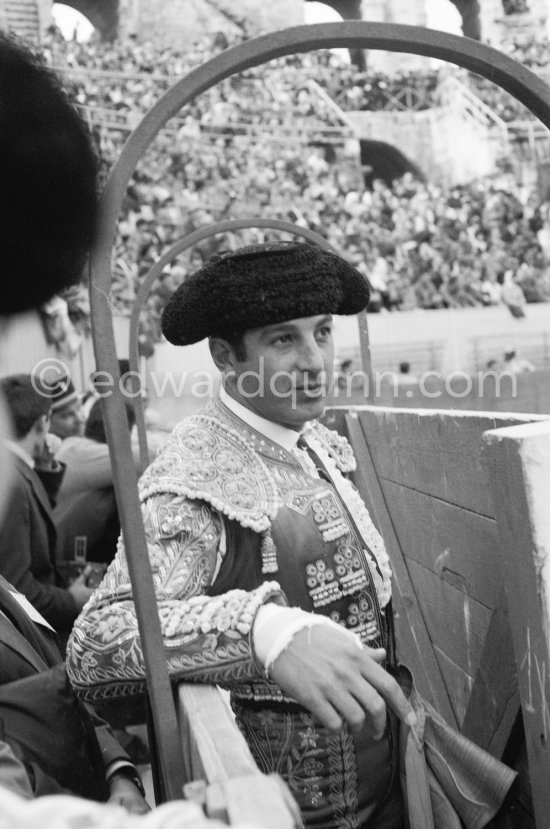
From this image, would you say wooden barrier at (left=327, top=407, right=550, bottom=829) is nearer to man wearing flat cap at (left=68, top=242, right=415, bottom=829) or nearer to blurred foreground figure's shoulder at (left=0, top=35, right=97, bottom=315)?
man wearing flat cap at (left=68, top=242, right=415, bottom=829)

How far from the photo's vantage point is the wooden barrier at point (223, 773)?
83cm

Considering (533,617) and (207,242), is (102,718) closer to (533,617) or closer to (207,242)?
(533,617)

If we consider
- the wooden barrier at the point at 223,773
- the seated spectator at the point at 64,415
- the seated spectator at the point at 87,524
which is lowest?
the seated spectator at the point at 87,524

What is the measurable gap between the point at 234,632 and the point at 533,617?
14.7 inches

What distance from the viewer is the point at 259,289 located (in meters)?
1.56

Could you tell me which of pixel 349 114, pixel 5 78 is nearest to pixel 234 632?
pixel 5 78

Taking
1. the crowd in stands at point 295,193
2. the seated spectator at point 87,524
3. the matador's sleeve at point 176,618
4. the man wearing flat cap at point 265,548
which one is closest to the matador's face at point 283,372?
the man wearing flat cap at point 265,548

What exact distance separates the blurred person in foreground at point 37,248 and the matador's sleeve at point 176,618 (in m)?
0.07

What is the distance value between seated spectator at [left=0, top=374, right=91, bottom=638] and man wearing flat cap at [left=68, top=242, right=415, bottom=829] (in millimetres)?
982

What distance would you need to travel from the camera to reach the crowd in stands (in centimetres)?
1465

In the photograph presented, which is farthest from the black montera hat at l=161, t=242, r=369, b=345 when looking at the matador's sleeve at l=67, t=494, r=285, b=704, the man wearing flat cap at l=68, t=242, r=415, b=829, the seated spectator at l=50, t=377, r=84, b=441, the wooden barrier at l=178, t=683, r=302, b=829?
the seated spectator at l=50, t=377, r=84, b=441

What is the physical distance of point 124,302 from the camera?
510 inches

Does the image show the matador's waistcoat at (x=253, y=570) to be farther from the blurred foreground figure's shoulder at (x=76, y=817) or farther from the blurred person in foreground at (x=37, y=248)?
the blurred foreground figure's shoulder at (x=76, y=817)

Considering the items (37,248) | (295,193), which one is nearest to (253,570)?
(37,248)
